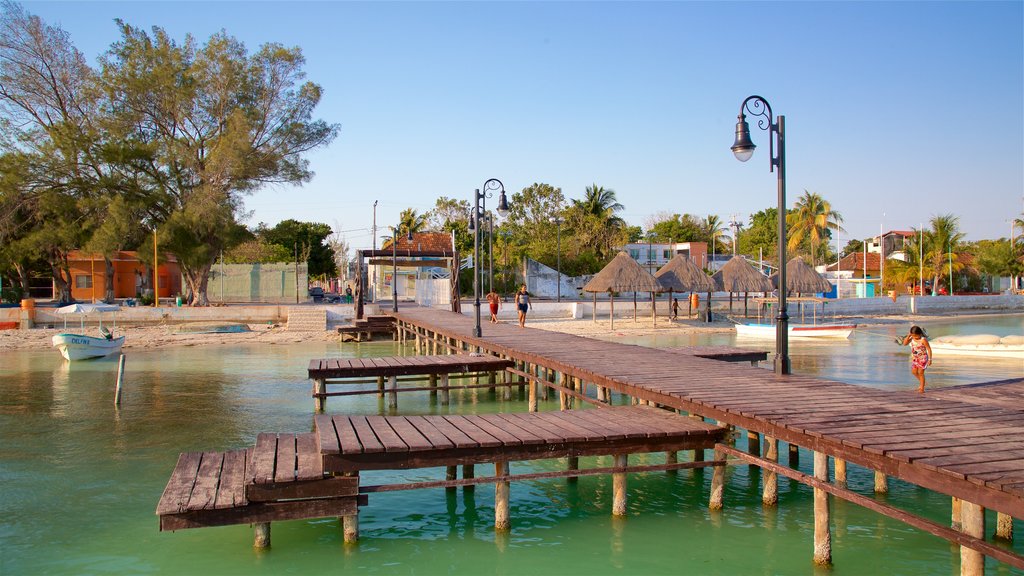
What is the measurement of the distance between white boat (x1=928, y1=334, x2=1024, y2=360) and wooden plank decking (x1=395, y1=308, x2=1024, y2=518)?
15.8 m

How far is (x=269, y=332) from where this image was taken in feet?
103

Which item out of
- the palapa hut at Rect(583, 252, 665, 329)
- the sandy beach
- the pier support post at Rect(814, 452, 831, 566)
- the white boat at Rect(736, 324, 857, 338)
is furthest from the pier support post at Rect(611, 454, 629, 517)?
the palapa hut at Rect(583, 252, 665, 329)

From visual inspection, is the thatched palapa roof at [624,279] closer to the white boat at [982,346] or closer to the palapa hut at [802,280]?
the palapa hut at [802,280]

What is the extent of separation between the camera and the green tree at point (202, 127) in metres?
36.6

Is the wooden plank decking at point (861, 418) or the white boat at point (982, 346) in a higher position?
the wooden plank decking at point (861, 418)

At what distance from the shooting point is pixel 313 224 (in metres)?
70.9

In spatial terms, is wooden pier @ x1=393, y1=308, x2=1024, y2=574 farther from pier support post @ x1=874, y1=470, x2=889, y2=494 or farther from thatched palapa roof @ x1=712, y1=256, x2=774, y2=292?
thatched palapa roof @ x1=712, y1=256, x2=774, y2=292

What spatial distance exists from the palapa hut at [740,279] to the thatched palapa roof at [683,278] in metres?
0.51

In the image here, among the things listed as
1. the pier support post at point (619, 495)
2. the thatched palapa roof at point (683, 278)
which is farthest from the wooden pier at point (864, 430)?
the thatched palapa roof at point (683, 278)

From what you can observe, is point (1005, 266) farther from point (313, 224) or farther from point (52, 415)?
point (52, 415)

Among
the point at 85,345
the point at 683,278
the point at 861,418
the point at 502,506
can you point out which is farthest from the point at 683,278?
the point at 861,418

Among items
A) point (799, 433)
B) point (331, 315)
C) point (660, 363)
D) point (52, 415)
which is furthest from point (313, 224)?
point (799, 433)

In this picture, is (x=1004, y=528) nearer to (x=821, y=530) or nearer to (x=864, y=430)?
(x=821, y=530)

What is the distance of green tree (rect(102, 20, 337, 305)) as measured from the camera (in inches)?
1442
